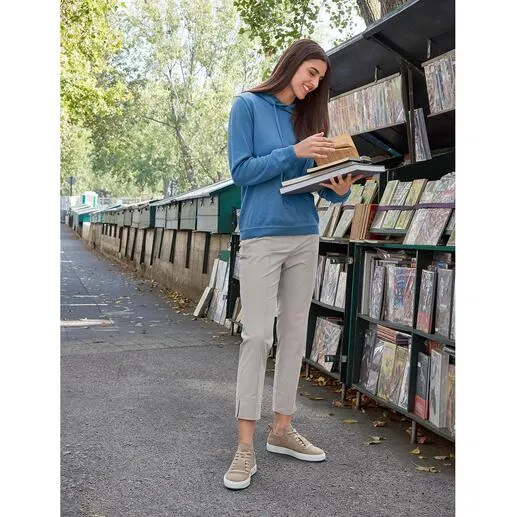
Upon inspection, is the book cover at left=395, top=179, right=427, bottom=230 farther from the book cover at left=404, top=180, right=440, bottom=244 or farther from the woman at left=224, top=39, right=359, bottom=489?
the woman at left=224, top=39, right=359, bottom=489

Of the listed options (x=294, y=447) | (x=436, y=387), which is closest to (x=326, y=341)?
(x=436, y=387)

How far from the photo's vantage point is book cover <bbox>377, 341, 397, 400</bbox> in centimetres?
449

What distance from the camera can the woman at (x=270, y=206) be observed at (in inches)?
134

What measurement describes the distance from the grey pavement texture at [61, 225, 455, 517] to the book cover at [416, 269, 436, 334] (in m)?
0.73

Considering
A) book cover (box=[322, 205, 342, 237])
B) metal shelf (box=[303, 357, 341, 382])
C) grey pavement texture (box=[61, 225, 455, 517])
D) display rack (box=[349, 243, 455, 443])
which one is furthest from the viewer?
book cover (box=[322, 205, 342, 237])

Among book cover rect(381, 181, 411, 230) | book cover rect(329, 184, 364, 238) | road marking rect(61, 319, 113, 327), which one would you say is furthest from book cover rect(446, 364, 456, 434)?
road marking rect(61, 319, 113, 327)

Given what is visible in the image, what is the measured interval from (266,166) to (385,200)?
73.0 inches

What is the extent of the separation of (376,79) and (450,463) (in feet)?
10.6

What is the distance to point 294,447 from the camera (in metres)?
3.80

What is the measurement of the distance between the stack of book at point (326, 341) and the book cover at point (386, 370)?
2.11 ft

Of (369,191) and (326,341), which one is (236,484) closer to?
(326,341)

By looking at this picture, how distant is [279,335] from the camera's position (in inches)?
147

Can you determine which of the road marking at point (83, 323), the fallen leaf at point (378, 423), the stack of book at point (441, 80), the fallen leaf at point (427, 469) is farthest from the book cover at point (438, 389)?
the road marking at point (83, 323)
